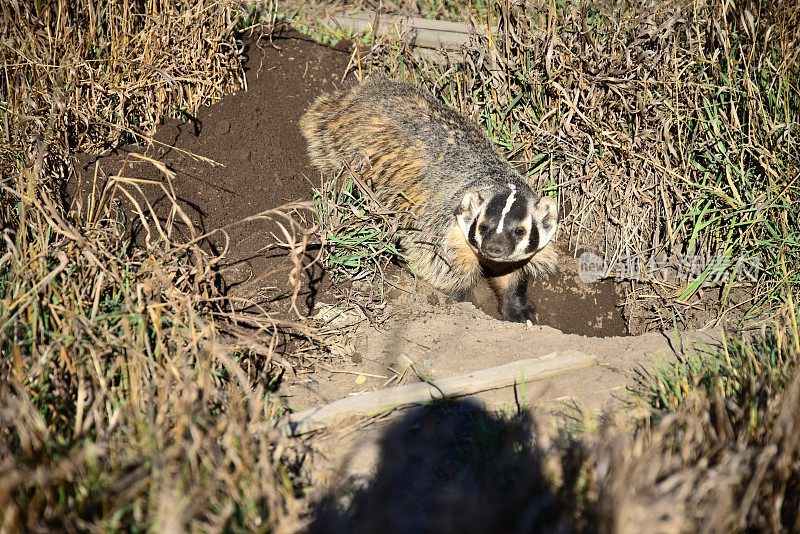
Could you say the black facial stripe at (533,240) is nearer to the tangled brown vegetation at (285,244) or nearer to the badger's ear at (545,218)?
the badger's ear at (545,218)

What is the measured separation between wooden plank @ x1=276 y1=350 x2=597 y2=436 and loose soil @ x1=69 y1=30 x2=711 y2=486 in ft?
0.17

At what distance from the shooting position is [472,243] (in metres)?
3.94

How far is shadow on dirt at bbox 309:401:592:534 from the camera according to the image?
1923 mm

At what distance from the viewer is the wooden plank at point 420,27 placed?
4.80 meters

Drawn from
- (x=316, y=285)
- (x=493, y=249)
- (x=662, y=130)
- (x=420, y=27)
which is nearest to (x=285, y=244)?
(x=316, y=285)

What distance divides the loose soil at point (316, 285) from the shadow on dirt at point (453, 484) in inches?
11.1

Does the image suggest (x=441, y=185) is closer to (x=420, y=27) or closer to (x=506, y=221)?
(x=506, y=221)

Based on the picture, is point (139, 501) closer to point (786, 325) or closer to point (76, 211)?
point (76, 211)

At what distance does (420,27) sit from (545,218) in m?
1.71

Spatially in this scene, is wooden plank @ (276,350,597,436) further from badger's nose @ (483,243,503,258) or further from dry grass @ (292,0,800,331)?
dry grass @ (292,0,800,331)

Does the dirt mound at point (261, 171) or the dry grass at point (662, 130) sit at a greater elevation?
the dry grass at point (662, 130)

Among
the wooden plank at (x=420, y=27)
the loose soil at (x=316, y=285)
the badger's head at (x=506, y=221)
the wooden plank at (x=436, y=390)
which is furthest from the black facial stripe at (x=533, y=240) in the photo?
the wooden plank at (x=420, y=27)

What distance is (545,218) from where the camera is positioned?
3936 millimetres

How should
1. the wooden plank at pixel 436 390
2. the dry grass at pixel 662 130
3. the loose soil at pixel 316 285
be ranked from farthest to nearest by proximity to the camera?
the dry grass at pixel 662 130 → the loose soil at pixel 316 285 → the wooden plank at pixel 436 390
